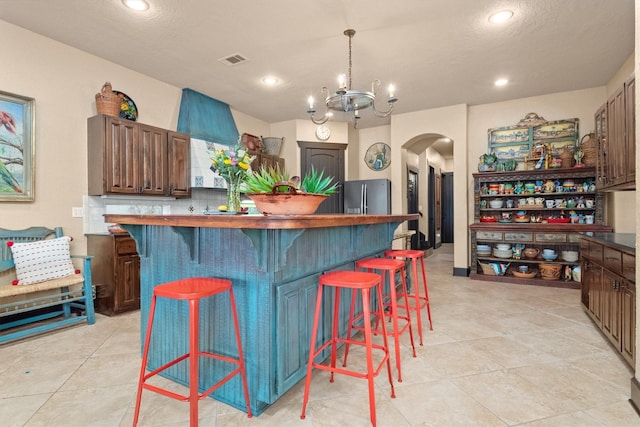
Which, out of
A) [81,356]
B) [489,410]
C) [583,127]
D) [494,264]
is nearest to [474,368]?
[489,410]

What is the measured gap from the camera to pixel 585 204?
4812mm

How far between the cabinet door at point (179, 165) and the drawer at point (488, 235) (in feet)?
14.8

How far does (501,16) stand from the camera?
3.06 m

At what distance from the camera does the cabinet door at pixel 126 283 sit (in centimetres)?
353

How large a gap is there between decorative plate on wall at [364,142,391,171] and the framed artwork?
538 centimetres

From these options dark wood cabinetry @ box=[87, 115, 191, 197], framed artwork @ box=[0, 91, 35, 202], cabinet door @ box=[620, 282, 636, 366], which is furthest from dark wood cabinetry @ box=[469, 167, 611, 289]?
framed artwork @ box=[0, 91, 35, 202]

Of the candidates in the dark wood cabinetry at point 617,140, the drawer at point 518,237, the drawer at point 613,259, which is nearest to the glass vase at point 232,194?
the drawer at point 613,259

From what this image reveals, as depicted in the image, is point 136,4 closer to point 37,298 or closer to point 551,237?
point 37,298

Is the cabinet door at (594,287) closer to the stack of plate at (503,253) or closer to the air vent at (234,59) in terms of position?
the stack of plate at (503,253)

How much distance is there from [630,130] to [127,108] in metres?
5.17

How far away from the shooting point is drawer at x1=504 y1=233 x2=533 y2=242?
16.1ft

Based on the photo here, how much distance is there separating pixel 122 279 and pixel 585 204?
20.4ft

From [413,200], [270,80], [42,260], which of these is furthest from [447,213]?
[42,260]

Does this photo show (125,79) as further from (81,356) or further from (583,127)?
(583,127)
